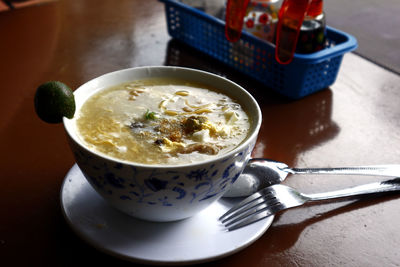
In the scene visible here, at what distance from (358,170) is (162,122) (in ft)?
1.59

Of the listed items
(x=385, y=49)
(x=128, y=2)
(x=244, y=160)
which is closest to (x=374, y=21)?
(x=385, y=49)

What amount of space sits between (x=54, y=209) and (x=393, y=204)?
2.58 feet

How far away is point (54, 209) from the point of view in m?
0.97

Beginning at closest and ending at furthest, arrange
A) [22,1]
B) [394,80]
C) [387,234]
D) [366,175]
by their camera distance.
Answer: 1. [387,234]
2. [366,175]
3. [394,80]
4. [22,1]

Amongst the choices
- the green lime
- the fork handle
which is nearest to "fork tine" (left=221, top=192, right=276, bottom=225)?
the fork handle

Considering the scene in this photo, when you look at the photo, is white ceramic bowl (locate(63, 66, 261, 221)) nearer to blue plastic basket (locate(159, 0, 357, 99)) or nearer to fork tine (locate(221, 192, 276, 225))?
fork tine (locate(221, 192, 276, 225))

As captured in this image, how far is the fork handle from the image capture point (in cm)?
102

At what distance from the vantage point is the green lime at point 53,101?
34.0 inches

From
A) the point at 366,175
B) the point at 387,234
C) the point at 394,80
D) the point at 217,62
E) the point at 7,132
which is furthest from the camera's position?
the point at 217,62

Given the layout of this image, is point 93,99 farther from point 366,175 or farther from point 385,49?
point 385,49

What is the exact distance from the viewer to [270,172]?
1058 millimetres

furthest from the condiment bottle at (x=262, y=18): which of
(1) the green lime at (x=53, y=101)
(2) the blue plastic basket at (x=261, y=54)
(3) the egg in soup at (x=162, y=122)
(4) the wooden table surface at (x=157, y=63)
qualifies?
(1) the green lime at (x=53, y=101)

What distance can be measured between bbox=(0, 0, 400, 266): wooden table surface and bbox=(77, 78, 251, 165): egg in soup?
0.20 metres

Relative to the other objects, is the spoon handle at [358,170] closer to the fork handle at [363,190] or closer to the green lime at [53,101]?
the fork handle at [363,190]
